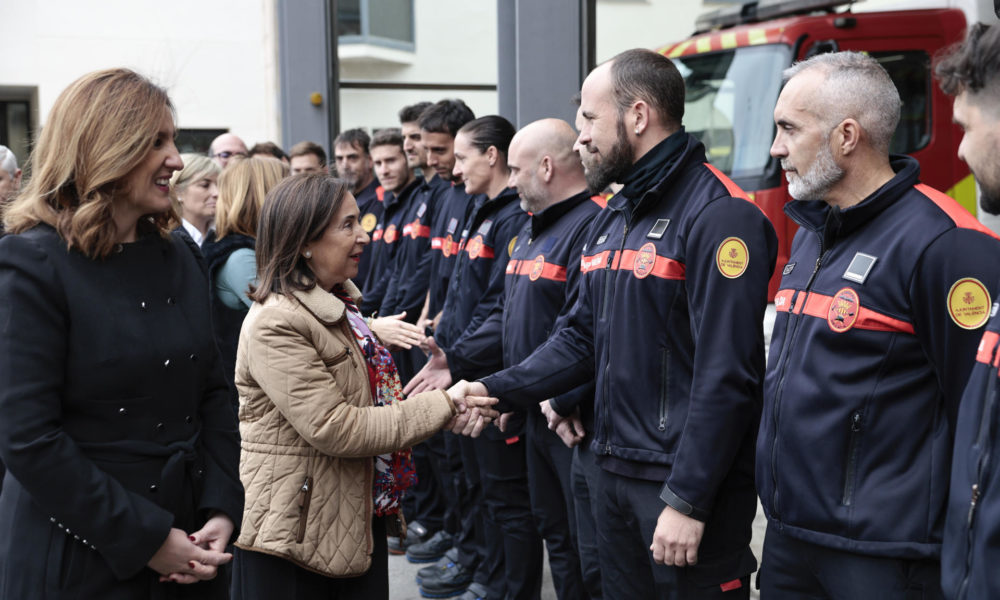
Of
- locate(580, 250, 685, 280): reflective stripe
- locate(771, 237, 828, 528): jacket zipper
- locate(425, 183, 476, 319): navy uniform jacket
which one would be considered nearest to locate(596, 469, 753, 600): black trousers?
locate(771, 237, 828, 528): jacket zipper

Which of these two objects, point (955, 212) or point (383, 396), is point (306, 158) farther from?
point (955, 212)

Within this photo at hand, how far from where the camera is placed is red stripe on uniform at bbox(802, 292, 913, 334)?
227 centimetres

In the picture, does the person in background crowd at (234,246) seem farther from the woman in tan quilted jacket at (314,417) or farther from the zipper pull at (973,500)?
the zipper pull at (973,500)

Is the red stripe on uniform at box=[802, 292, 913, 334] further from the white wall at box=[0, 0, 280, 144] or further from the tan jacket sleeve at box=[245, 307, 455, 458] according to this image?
the white wall at box=[0, 0, 280, 144]

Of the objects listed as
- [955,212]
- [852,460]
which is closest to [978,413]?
[852,460]

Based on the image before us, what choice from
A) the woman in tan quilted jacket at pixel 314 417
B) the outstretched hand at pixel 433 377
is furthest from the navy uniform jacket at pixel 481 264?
the woman in tan quilted jacket at pixel 314 417

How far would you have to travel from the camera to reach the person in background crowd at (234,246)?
4.34 m

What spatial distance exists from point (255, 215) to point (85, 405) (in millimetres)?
2305

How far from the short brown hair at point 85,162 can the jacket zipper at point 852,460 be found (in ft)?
5.84

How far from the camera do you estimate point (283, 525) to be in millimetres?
2910

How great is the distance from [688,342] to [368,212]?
4991 mm

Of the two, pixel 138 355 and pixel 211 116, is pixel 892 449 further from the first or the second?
pixel 211 116

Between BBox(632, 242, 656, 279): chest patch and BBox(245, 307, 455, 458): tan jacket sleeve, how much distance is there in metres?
0.83

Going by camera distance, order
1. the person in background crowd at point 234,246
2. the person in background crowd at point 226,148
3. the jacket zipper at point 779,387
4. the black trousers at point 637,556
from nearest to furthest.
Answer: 1. the jacket zipper at point 779,387
2. the black trousers at point 637,556
3. the person in background crowd at point 234,246
4. the person in background crowd at point 226,148
